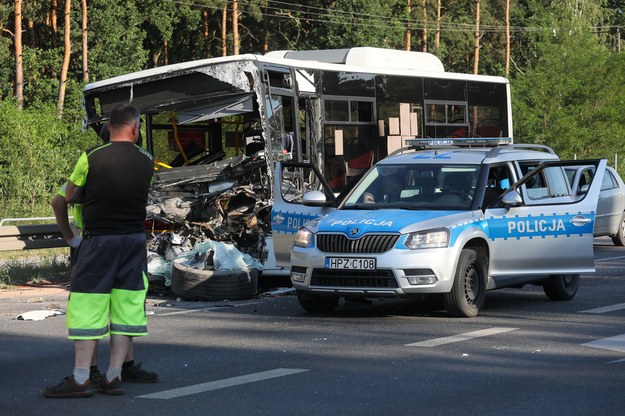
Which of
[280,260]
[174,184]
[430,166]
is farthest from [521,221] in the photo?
[174,184]

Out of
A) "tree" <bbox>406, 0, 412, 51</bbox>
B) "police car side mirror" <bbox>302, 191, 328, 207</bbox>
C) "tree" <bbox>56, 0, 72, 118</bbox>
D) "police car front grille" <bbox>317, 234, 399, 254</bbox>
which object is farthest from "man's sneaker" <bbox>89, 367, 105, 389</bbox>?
"tree" <bbox>406, 0, 412, 51</bbox>

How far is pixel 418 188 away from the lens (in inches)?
522

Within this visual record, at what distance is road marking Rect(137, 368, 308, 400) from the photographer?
809 cm

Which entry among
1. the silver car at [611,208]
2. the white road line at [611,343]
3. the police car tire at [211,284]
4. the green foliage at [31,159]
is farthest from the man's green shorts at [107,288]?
the green foliage at [31,159]

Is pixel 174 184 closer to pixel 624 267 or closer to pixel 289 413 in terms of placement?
pixel 624 267

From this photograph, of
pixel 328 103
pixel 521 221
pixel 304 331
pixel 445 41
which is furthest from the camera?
pixel 445 41

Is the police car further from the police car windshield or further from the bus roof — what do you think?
the bus roof

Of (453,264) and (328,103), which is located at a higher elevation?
(328,103)

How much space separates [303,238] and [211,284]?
2485 mm

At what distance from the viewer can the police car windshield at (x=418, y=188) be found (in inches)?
514

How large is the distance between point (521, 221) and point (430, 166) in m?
1.14

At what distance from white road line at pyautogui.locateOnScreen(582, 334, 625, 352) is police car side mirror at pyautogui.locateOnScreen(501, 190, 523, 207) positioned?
232 cm

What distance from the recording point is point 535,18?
8006 centimetres

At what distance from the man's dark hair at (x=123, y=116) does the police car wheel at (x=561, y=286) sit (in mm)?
7230
